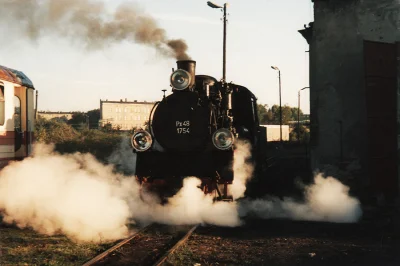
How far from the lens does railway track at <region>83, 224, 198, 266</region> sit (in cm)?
570

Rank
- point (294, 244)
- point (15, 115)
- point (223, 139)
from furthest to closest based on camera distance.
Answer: point (15, 115) → point (223, 139) → point (294, 244)

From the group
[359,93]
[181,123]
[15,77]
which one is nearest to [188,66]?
[181,123]

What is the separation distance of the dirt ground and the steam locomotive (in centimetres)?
107

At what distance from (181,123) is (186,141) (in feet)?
1.16

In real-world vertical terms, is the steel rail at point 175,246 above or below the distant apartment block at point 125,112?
below

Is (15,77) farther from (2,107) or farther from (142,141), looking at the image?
(142,141)

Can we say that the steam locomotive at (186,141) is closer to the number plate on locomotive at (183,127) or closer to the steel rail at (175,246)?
the number plate on locomotive at (183,127)

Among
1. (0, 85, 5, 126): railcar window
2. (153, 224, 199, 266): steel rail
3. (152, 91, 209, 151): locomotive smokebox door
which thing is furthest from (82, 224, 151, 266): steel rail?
(0, 85, 5, 126): railcar window

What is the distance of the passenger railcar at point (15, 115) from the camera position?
29.3 ft

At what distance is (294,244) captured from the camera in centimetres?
679

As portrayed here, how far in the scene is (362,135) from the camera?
1213 centimetres

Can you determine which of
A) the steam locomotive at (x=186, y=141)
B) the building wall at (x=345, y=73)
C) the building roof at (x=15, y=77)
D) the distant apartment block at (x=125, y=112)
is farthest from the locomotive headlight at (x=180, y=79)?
the distant apartment block at (x=125, y=112)

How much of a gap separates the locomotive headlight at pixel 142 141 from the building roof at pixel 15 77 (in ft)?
10.0

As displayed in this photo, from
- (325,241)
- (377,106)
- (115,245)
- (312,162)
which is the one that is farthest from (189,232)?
(312,162)
